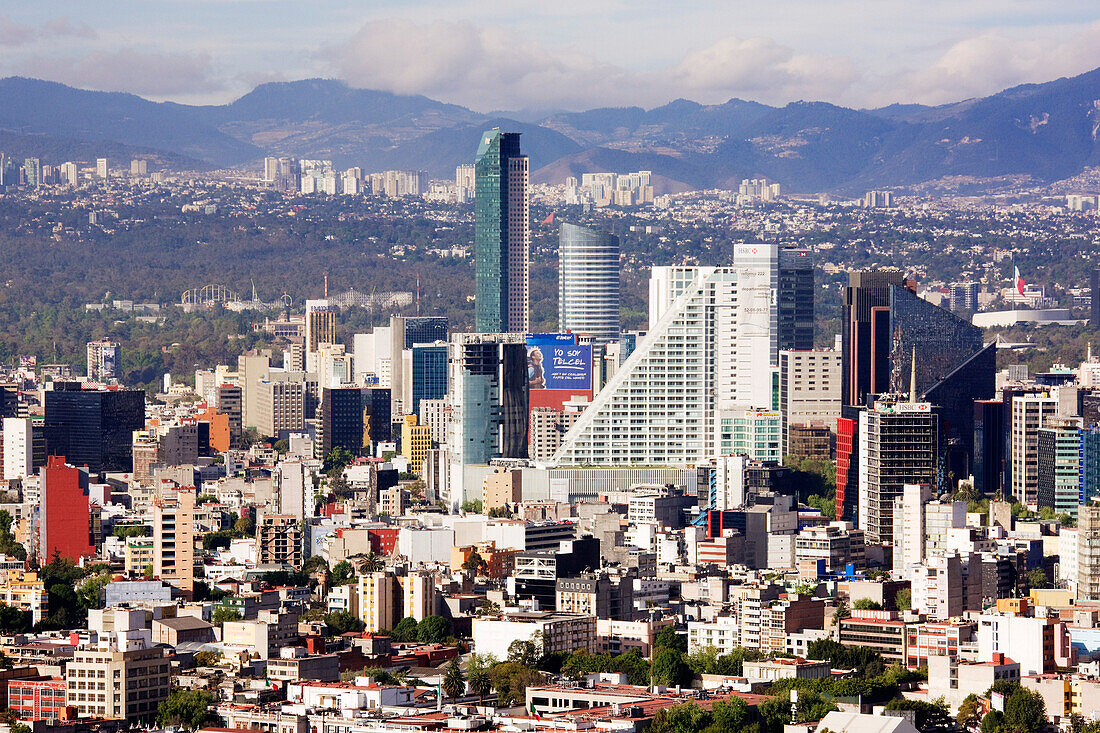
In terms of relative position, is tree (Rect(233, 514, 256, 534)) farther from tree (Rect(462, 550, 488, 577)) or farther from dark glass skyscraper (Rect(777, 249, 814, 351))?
dark glass skyscraper (Rect(777, 249, 814, 351))

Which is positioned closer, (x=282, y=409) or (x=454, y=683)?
(x=454, y=683)

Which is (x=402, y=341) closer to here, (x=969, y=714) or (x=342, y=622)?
(x=342, y=622)

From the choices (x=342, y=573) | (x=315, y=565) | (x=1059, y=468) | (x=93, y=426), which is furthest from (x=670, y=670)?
(x=93, y=426)

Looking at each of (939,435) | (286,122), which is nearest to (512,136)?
(939,435)

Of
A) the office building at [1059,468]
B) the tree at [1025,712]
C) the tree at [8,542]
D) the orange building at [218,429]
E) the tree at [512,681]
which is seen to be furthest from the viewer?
the orange building at [218,429]

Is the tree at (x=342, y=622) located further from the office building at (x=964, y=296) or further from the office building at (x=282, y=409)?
the office building at (x=964, y=296)

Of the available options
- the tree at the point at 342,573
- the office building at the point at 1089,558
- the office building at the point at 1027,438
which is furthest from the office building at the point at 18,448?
the office building at the point at 1089,558
